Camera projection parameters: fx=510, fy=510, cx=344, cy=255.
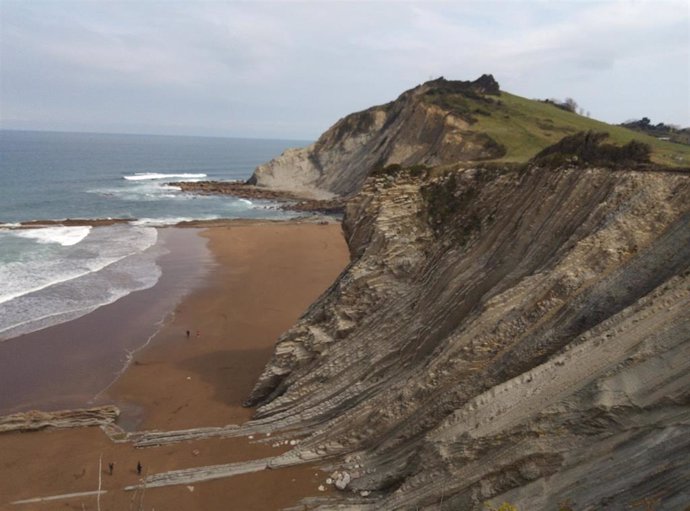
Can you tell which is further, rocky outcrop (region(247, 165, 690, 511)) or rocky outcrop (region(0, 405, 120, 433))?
rocky outcrop (region(0, 405, 120, 433))

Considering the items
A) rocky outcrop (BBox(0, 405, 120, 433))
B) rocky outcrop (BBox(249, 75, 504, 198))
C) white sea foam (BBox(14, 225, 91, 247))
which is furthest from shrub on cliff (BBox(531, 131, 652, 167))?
white sea foam (BBox(14, 225, 91, 247))

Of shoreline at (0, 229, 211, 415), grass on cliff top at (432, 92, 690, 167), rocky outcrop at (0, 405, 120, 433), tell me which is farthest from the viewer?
grass on cliff top at (432, 92, 690, 167)

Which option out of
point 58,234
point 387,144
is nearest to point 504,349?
point 58,234

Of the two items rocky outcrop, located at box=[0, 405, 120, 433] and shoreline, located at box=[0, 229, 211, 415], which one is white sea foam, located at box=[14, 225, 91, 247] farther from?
rocky outcrop, located at box=[0, 405, 120, 433]

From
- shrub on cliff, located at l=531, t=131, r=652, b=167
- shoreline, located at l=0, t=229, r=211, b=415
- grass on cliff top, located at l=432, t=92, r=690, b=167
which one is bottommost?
shoreline, located at l=0, t=229, r=211, b=415

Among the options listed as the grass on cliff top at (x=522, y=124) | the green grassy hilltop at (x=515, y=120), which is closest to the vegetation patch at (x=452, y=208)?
the green grassy hilltop at (x=515, y=120)

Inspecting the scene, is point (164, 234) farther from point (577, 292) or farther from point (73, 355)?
point (577, 292)

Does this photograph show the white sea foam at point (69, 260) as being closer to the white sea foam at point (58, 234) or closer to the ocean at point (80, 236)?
the ocean at point (80, 236)
